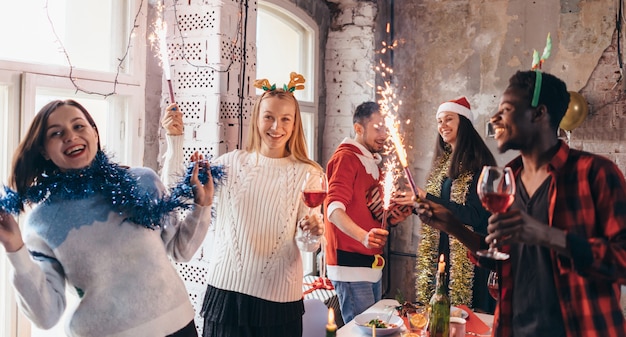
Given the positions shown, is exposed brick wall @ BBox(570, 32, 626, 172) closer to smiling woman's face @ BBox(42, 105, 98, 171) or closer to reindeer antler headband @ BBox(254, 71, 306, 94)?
reindeer antler headband @ BBox(254, 71, 306, 94)

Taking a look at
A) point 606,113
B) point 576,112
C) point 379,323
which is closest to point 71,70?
point 379,323

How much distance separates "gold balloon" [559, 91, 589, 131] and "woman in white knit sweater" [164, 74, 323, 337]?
231 centimetres

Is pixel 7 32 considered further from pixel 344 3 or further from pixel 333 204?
pixel 344 3

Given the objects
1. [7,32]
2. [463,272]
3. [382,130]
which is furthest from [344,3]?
[7,32]

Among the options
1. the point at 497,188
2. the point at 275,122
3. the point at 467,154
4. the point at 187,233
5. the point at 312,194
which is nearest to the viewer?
the point at 497,188

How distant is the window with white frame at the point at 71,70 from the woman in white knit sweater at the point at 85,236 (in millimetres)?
650

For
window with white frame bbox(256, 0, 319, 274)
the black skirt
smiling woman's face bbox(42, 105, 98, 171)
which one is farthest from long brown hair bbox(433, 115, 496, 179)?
smiling woman's face bbox(42, 105, 98, 171)

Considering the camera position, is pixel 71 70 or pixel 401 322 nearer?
pixel 401 322

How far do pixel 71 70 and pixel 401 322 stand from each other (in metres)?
1.70

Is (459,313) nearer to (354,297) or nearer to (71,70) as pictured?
(354,297)

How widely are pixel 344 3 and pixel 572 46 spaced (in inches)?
67.4

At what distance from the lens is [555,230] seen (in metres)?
1.32

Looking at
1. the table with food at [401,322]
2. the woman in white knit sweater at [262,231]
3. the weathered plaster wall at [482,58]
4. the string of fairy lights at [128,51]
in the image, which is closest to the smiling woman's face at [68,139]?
the woman in white knit sweater at [262,231]

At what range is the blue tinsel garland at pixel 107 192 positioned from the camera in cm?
157
